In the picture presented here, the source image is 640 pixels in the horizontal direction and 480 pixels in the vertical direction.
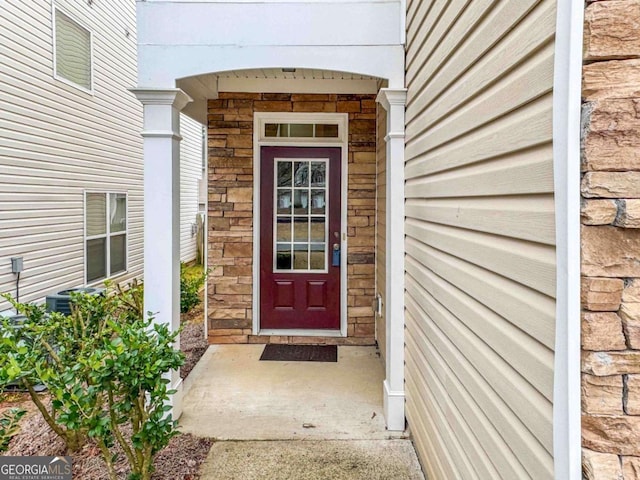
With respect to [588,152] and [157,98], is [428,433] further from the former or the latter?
[157,98]

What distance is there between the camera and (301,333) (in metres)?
4.69

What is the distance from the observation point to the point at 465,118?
1.78 metres

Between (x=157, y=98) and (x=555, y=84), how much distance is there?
2.57 m

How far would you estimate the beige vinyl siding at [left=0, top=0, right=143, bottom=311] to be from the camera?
4828mm

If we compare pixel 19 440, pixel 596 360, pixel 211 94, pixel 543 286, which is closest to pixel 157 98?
pixel 211 94

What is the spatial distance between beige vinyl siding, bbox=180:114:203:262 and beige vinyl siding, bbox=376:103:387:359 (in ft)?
22.5

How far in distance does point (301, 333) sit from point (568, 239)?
392cm

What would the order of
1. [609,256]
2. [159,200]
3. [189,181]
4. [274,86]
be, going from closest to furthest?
[609,256] < [159,200] < [274,86] < [189,181]

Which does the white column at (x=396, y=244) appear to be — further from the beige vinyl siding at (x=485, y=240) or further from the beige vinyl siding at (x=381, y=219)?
the beige vinyl siding at (x=381, y=219)

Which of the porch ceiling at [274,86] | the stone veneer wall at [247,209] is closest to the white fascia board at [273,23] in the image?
the porch ceiling at [274,86]

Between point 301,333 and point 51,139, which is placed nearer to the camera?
point 301,333

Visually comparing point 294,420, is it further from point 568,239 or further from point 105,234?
point 105,234

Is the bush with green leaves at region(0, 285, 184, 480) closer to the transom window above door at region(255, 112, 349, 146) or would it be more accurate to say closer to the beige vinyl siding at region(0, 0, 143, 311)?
the transom window above door at region(255, 112, 349, 146)

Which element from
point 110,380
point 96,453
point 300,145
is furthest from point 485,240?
point 300,145
